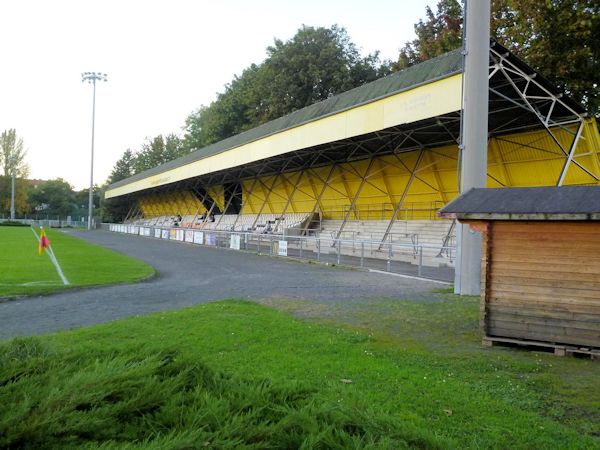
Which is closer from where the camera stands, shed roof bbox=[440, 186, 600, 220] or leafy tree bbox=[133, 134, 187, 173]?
shed roof bbox=[440, 186, 600, 220]

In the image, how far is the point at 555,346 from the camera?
6.81 meters

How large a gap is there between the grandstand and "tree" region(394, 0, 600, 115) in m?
4.02

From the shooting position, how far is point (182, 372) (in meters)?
3.12

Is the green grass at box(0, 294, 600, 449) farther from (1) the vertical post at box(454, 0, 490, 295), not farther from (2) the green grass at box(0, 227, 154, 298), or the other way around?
(2) the green grass at box(0, 227, 154, 298)

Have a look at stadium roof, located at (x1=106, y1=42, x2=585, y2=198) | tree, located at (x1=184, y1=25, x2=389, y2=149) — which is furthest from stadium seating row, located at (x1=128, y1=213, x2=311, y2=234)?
tree, located at (x1=184, y1=25, x2=389, y2=149)

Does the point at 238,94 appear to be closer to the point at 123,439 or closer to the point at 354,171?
the point at 354,171

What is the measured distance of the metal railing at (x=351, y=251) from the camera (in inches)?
765

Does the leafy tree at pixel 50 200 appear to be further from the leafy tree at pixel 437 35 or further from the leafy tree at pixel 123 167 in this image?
the leafy tree at pixel 437 35

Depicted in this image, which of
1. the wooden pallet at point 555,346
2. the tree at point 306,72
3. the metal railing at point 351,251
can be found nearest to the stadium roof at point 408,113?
the metal railing at point 351,251

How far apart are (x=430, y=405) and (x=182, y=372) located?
2549 mm

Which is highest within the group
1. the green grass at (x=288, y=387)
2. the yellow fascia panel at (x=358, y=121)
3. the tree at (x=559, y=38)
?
the tree at (x=559, y=38)

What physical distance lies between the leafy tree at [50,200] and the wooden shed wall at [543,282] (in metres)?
115

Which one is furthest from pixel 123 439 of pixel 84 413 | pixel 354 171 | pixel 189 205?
pixel 189 205

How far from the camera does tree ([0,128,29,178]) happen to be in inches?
3841
